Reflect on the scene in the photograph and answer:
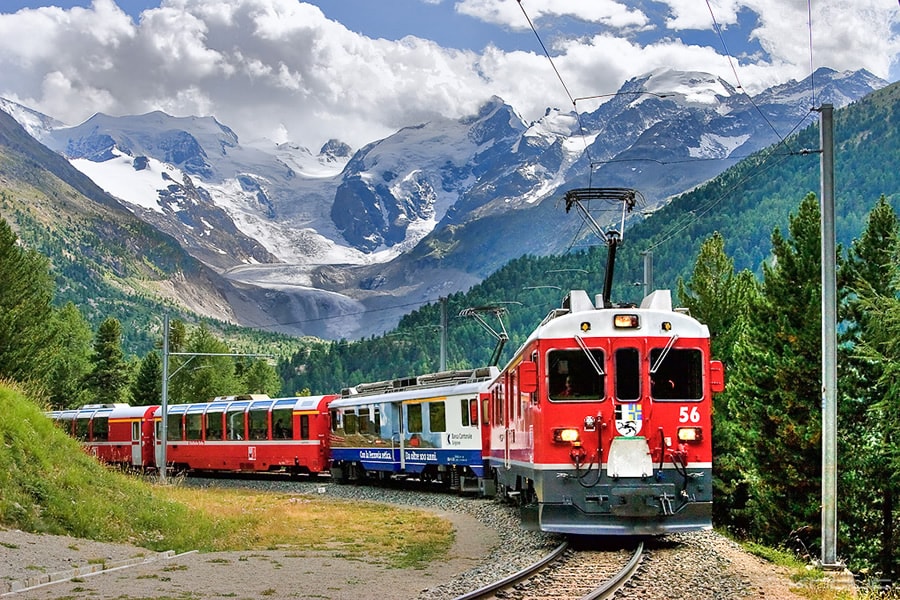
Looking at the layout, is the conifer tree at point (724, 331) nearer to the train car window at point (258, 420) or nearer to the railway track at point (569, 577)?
the train car window at point (258, 420)

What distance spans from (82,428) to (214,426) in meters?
11.6

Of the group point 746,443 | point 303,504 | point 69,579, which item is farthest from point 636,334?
point 746,443

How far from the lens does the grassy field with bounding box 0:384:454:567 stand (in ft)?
62.4

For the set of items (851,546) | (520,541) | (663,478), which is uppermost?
(663,478)

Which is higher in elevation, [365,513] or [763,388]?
[763,388]

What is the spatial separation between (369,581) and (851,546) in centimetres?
2089

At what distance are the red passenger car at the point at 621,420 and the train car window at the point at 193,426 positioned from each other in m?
34.1

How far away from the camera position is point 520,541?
65.7ft

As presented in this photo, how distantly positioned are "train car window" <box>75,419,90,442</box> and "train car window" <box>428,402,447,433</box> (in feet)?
91.5

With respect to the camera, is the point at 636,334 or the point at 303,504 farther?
the point at 303,504

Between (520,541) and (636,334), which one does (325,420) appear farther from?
(636,334)

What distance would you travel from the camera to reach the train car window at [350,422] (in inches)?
1626

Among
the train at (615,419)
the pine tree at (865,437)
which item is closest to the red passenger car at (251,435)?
the pine tree at (865,437)

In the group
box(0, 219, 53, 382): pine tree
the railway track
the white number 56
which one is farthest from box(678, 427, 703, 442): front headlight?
box(0, 219, 53, 382): pine tree
